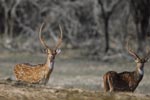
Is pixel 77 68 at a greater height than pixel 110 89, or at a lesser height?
lesser

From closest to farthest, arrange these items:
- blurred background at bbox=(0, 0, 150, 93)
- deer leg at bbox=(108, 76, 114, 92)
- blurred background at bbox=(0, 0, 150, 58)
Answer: deer leg at bbox=(108, 76, 114, 92)
blurred background at bbox=(0, 0, 150, 93)
blurred background at bbox=(0, 0, 150, 58)

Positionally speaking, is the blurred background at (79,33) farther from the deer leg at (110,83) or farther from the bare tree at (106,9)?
the deer leg at (110,83)

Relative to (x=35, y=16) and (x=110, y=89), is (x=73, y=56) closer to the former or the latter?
(x=35, y=16)

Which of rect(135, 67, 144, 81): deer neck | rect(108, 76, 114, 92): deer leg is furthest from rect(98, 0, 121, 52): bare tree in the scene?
rect(108, 76, 114, 92): deer leg

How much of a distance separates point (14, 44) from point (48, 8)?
2.92 m

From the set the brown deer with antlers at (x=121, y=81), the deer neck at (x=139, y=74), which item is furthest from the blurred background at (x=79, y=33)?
the brown deer with antlers at (x=121, y=81)

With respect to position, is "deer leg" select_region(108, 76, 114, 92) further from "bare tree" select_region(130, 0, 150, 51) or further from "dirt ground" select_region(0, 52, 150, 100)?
"bare tree" select_region(130, 0, 150, 51)

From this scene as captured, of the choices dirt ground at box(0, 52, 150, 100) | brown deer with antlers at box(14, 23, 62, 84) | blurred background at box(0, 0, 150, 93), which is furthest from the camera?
blurred background at box(0, 0, 150, 93)

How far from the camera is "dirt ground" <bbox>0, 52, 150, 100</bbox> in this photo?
1257 cm

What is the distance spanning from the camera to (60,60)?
30047 mm

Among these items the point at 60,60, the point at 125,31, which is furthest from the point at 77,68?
the point at 125,31

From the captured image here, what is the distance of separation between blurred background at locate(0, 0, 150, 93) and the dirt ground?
0.14ft

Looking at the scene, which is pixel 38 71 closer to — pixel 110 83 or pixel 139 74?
pixel 110 83

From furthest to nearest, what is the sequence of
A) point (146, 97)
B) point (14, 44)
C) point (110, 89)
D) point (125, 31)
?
point (14, 44)
point (125, 31)
point (110, 89)
point (146, 97)
